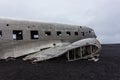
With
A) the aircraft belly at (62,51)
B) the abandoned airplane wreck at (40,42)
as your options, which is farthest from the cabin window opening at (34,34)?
the aircraft belly at (62,51)

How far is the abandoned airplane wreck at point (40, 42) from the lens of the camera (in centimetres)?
3009

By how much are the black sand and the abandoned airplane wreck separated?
90cm

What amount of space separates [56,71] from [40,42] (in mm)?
7800

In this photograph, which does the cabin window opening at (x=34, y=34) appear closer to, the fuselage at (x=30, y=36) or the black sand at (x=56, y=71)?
the fuselage at (x=30, y=36)

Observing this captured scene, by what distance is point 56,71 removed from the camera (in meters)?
25.7

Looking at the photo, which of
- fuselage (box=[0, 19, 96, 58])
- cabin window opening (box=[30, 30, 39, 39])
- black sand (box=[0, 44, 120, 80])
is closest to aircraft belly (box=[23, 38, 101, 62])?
black sand (box=[0, 44, 120, 80])

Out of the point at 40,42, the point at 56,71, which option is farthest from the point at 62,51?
the point at 56,71

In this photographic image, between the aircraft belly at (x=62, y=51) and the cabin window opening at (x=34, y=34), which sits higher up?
the cabin window opening at (x=34, y=34)

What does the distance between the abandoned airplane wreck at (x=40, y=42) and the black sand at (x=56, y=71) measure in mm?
900

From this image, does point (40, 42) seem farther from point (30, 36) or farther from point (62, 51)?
point (62, 51)

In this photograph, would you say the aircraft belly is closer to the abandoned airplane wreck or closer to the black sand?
the abandoned airplane wreck

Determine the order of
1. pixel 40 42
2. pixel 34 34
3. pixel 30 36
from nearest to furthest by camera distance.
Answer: pixel 30 36 → pixel 34 34 → pixel 40 42

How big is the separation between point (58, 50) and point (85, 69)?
4.32m

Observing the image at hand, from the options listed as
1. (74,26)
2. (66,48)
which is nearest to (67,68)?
(66,48)
